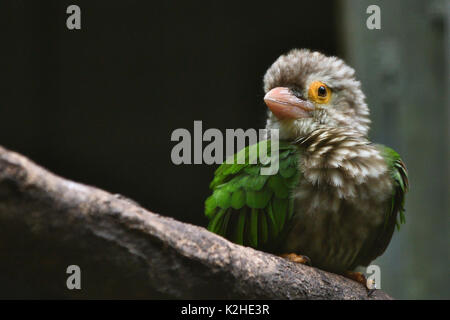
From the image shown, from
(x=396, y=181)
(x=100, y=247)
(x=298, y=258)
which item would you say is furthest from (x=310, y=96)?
(x=100, y=247)

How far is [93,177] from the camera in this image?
347 centimetres

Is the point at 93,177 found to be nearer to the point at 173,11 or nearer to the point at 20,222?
the point at 173,11

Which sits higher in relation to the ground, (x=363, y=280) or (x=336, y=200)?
(x=336, y=200)

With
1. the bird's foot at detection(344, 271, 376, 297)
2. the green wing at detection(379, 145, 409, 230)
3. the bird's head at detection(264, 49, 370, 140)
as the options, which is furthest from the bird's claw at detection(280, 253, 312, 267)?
the bird's head at detection(264, 49, 370, 140)

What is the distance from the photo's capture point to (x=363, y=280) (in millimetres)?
1637

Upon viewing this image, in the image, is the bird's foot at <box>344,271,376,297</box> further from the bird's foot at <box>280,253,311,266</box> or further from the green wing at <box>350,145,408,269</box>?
the bird's foot at <box>280,253,311,266</box>

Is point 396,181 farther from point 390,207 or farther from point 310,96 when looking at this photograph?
point 310,96

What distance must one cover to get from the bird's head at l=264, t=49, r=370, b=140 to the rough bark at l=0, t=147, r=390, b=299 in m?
0.70

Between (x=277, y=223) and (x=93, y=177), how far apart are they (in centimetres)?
216

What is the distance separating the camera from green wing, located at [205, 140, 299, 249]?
1.58m

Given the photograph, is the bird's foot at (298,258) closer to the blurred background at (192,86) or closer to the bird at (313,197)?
the bird at (313,197)

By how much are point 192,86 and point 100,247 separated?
3098 mm

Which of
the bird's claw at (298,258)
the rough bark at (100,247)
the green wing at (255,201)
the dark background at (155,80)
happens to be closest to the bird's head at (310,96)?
the green wing at (255,201)
